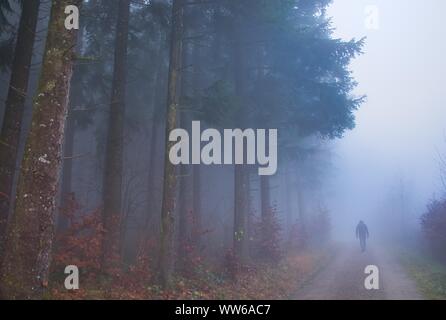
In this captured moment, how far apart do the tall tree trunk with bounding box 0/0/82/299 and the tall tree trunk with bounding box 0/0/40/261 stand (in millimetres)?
2817

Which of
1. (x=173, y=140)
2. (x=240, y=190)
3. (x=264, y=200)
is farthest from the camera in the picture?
(x=264, y=200)

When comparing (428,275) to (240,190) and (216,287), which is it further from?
(216,287)

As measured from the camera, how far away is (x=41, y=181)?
7.24 metres

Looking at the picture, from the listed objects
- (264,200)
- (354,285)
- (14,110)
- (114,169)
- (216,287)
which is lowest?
(354,285)

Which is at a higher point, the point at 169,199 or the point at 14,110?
the point at 14,110

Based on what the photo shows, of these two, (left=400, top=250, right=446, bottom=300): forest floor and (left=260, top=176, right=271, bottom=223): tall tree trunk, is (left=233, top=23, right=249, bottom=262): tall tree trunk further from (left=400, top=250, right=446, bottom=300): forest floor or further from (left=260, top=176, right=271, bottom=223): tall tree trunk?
(left=400, top=250, right=446, bottom=300): forest floor

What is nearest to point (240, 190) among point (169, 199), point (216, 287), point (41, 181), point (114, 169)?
point (216, 287)

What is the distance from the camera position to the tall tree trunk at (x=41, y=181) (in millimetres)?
7023

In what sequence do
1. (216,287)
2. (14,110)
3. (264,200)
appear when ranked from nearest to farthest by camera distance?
1. (14,110)
2. (216,287)
3. (264,200)

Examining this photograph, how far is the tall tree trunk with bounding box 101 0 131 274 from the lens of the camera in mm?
11453

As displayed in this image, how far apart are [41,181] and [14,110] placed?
4487 mm

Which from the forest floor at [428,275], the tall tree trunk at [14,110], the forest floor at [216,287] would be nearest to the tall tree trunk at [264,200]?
the forest floor at [216,287]

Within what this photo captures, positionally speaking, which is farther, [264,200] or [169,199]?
[264,200]

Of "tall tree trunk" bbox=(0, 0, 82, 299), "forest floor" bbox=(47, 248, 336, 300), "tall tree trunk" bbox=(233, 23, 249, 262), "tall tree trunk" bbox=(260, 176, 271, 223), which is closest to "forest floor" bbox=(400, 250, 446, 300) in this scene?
"forest floor" bbox=(47, 248, 336, 300)
